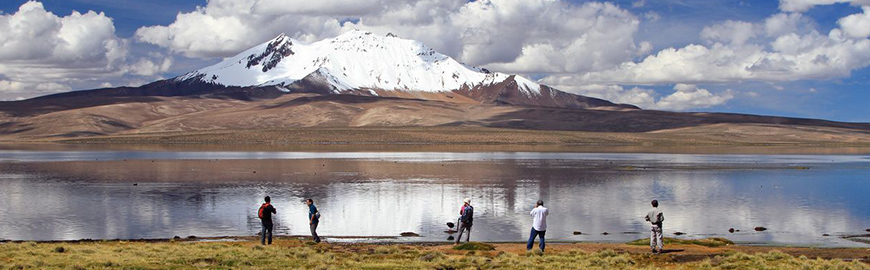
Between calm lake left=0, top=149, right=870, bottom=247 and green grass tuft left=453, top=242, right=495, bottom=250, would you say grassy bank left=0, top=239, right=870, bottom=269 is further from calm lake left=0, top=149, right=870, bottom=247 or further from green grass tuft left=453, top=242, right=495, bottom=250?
calm lake left=0, top=149, right=870, bottom=247

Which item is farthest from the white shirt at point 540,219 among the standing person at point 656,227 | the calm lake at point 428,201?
the calm lake at point 428,201

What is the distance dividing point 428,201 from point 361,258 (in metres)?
27.1

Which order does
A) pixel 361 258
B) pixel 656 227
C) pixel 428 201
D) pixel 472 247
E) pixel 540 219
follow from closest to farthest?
pixel 361 258, pixel 656 227, pixel 540 219, pixel 472 247, pixel 428 201

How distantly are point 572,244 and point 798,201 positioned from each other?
94.6ft

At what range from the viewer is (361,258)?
2916 cm

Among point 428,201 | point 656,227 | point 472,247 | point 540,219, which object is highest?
point 540,219

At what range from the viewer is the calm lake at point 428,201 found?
137ft

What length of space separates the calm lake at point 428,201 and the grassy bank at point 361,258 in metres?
7.75

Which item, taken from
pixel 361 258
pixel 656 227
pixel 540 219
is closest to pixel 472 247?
pixel 540 219

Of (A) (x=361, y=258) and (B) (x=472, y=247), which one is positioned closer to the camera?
(A) (x=361, y=258)

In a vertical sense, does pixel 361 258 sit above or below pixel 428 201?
above

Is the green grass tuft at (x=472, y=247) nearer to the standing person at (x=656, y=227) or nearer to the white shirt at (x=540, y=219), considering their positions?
the white shirt at (x=540, y=219)

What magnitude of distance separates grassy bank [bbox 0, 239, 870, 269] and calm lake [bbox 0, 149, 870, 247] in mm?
7748

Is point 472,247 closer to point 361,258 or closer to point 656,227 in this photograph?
point 361,258
